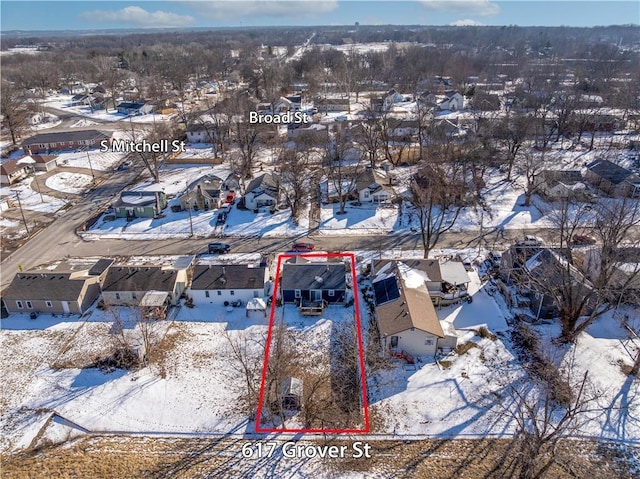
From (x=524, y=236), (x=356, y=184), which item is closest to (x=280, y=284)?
(x=356, y=184)

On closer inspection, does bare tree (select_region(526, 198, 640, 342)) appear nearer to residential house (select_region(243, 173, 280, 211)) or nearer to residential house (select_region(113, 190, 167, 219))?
residential house (select_region(243, 173, 280, 211))

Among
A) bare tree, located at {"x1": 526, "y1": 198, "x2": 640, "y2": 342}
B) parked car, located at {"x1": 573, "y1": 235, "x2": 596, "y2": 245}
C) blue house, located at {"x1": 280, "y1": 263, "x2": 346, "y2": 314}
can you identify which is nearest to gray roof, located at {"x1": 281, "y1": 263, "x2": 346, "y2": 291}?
blue house, located at {"x1": 280, "y1": 263, "x2": 346, "y2": 314}

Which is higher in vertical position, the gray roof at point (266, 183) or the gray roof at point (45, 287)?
the gray roof at point (266, 183)

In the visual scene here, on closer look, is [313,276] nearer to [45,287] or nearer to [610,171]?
[45,287]

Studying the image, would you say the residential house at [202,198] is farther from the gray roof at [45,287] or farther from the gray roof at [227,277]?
the gray roof at [45,287]

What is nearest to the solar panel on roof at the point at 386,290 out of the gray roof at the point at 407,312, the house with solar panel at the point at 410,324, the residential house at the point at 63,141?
the house with solar panel at the point at 410,324

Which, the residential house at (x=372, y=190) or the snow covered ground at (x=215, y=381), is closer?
the snow covered ground at (x=215, y=381)

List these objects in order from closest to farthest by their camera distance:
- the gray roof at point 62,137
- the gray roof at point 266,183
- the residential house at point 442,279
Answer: the residential house at point 442,279
the gray roof at point 266,183
the gray roof at point 62,137
